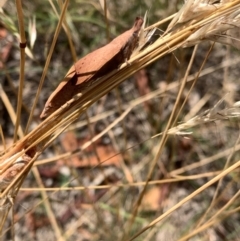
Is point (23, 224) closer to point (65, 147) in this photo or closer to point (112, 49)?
point (65, 147)

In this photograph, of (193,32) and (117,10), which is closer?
(193,32)

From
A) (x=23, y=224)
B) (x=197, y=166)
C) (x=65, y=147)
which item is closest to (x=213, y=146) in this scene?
(x=197, y=166)

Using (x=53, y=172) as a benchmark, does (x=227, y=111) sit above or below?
above

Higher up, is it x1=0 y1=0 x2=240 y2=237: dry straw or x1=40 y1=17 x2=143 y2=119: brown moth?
x1=40 y1=17 x2=143 y2=119: brown moth

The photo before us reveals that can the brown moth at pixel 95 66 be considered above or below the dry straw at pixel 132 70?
above

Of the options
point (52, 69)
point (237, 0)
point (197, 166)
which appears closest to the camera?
point (237, 0)
